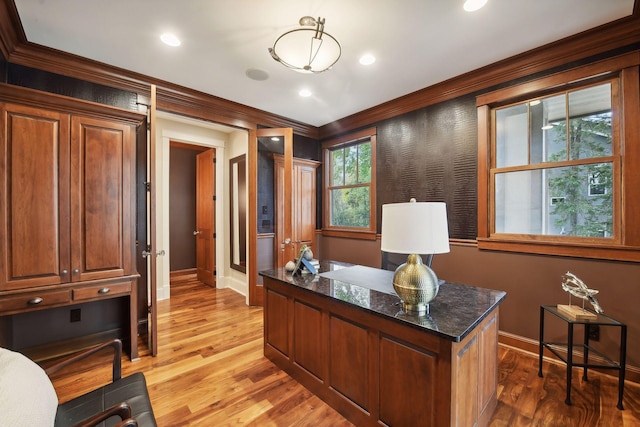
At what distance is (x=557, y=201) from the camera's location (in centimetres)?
253

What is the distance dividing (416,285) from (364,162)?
9.84ft

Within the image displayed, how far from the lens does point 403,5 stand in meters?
1.91

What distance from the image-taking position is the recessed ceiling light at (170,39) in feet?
7.34

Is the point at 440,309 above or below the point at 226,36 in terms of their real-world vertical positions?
below

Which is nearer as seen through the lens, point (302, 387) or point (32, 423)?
point (32, 423)

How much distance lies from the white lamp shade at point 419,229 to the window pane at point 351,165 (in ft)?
9.68

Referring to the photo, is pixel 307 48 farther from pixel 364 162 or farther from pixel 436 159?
pixel 364 162

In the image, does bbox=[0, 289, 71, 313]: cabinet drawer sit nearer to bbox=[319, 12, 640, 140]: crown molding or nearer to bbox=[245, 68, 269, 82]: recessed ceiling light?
bbox=[245, 68, 269, 82]: recessed ceiling light

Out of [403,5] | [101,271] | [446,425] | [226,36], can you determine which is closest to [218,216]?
[101,271]

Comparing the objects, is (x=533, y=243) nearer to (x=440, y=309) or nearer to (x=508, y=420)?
(x=508, y=420)

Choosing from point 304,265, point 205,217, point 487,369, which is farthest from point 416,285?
point 205,217

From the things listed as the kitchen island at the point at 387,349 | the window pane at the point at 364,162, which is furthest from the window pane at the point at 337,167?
the kitchen island at the point at 387,349

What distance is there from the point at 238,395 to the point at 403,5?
3035 millimetres

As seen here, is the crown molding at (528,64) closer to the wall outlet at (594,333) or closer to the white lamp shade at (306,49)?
the white lamp shade at (306,49)
